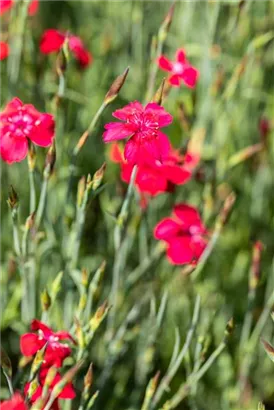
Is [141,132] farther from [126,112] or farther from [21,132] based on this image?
[21,132]

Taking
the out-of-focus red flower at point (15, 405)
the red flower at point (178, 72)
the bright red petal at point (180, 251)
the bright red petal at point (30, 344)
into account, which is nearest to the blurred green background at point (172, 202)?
the bright red petal at point (180, 251)

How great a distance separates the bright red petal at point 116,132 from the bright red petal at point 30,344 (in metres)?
0.38

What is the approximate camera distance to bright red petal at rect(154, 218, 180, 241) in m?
1.62

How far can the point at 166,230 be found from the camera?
165 centimetres

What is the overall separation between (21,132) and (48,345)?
1.40 ft

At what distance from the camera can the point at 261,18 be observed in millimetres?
2617

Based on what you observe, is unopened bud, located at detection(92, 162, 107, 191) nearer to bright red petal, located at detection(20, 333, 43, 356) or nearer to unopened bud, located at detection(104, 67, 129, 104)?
unopened bud, located at detection(104, 67, 129, 104)

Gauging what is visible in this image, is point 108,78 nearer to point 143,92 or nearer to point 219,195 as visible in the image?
point 143,92

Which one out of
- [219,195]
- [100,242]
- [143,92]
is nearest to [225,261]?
[219,195]

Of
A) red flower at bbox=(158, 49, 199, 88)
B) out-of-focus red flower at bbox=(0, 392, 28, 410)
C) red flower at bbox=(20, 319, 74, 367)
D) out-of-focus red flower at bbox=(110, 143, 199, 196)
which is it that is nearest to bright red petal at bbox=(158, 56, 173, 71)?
red flower at bbox=(158, 49, 199, 88)

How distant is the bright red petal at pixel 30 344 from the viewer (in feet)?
4.22

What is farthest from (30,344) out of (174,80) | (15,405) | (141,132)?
(174,80)

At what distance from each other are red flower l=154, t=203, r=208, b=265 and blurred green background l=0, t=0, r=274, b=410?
77 millimetres

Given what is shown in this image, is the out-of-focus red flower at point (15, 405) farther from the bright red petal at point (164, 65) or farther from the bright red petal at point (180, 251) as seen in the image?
the bright red petal at point (164, 65)
